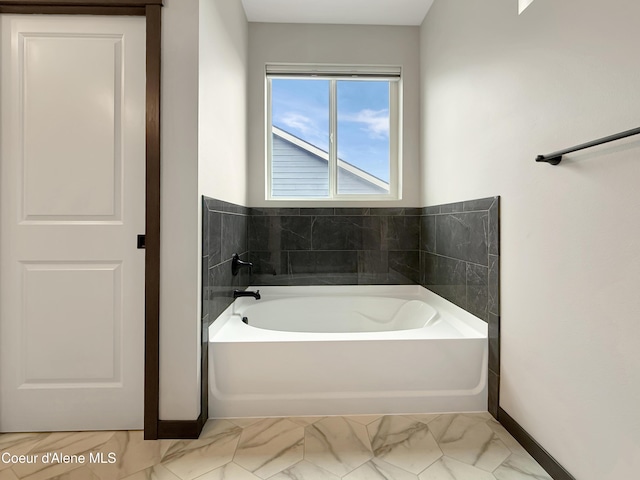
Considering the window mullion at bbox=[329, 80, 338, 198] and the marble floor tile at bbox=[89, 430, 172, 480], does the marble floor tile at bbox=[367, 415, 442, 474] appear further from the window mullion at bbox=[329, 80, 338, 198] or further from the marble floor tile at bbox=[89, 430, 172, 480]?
the window mullion at bbox=[329, 80, 338, 198]

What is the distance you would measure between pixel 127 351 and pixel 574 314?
1.89 metres

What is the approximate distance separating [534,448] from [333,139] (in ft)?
7.98

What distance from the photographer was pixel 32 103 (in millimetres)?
1605

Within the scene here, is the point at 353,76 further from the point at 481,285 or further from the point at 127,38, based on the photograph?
the point at 481,285

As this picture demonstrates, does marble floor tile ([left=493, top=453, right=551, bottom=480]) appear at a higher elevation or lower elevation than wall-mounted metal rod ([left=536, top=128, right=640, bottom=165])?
lower

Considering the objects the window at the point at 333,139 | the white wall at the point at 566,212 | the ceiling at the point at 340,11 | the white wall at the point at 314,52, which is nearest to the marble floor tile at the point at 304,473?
the white wall at the point at 566,212

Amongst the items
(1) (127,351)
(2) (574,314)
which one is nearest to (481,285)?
(2) (574,314)

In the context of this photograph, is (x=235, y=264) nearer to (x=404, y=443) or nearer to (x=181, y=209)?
(x=181, y=209)

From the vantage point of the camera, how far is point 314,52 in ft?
9.11

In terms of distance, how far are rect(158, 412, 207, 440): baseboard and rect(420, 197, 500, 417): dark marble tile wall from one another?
147cm

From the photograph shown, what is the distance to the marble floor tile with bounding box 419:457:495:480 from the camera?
133cm

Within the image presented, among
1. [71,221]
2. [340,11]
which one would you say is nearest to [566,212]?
[71,221]

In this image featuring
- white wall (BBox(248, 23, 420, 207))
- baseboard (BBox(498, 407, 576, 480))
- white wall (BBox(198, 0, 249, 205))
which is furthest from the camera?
white wall (BBox(248, 23, 420, 207))

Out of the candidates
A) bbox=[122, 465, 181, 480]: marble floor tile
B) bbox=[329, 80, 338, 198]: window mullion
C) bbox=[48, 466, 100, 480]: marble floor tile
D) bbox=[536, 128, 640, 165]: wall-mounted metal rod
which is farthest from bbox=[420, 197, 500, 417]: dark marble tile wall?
bbox=[48, 466, 100, 480]: marble floor tile
